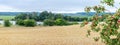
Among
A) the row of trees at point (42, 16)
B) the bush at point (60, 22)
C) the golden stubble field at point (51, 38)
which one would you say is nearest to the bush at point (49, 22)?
the bush at point (60, 22)

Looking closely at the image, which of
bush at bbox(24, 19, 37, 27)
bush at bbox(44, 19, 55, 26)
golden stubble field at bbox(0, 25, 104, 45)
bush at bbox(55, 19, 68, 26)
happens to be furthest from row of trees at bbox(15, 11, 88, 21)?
golden stubble field at bbox(0, 25, 104, 45)

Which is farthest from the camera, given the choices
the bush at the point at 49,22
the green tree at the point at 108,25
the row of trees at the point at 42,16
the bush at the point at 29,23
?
the row of trees at the point at 42,16

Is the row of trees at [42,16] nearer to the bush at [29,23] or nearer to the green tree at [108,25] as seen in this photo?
the bush at [29,23]

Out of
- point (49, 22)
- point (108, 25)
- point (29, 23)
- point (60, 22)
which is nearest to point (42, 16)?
point (60, 22)

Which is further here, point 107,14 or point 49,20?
point 49,20

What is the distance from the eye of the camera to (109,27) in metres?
6.43

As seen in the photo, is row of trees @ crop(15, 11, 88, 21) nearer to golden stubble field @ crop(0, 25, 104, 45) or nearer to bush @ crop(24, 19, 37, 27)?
bush @ crop(24, 19, 37, 27)

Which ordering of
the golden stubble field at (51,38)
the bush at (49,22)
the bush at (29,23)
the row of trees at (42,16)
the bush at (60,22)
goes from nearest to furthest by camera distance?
the golden stubble field at (51,38), the bush at (29,23), the bush at (49,22), the bush at (60,22), the row of trees at (42,16)

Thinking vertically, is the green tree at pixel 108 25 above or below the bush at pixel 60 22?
above

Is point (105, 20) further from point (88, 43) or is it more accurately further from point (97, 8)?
point (88, 43)

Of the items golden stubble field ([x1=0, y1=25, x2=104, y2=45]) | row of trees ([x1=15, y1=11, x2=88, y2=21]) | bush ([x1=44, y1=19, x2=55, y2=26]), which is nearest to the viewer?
golden stubble field ([x1=0, y1=25, x2=104, y2=45])

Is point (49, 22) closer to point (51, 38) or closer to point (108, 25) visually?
point (51, 38)

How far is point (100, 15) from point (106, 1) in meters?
0.26

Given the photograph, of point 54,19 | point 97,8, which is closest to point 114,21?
point 97,8
